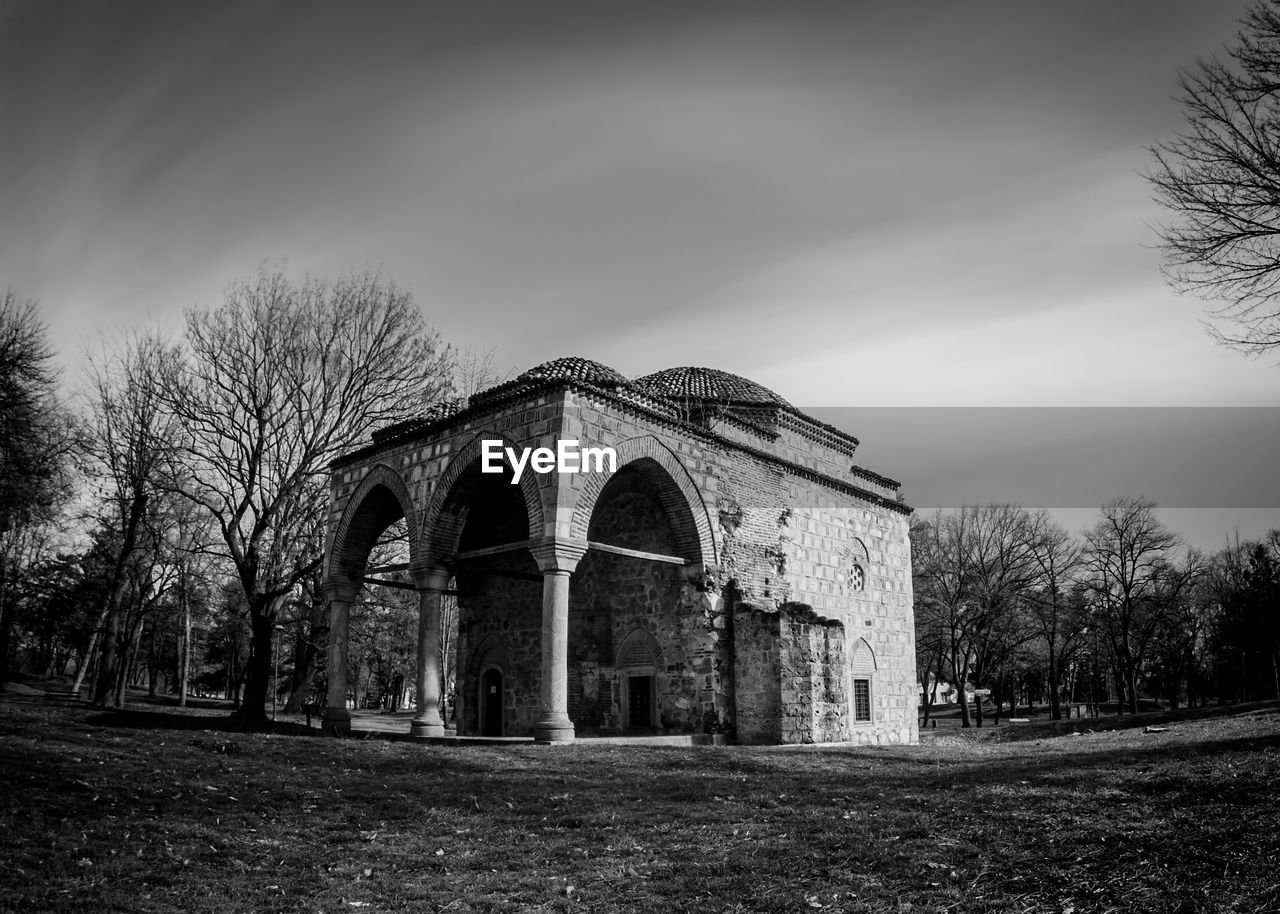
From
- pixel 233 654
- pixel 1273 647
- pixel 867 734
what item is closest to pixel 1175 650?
pixel 1273 647

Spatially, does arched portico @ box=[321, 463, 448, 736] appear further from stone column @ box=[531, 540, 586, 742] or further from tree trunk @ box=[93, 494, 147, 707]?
tree trunk @ box=[93, 494, 147, 707]

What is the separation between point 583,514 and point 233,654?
30574 mm

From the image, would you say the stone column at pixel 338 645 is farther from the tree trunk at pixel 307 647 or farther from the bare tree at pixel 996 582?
the bare tree at pixel 996 582

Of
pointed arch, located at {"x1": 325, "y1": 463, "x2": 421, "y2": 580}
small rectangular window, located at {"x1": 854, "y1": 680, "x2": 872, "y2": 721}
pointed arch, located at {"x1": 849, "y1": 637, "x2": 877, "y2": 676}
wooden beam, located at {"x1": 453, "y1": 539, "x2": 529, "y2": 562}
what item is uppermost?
pointed arch, located at {"x1": 325, "y1": 463, "x2": 421, "y2": 580}

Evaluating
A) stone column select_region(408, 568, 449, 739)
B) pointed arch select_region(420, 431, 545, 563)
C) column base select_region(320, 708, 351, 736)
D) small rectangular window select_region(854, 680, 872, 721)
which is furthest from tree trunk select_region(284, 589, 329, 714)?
small rectangular window select_region(854, 680, 872, 721)

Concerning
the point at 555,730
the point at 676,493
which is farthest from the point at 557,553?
the point at 676,493

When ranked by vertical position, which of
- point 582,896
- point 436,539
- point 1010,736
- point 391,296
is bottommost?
point 1010,736

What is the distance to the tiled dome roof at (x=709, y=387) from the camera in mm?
23109

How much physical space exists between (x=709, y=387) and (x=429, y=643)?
32.8 feet

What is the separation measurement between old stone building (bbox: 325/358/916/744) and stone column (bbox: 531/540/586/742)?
0.03 meters

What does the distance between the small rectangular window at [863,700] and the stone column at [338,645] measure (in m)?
11.6

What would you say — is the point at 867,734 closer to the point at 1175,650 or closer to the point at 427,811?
the point at 427,811

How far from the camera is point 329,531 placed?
19.7 meters

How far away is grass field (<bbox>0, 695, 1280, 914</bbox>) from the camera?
5.78 metres
